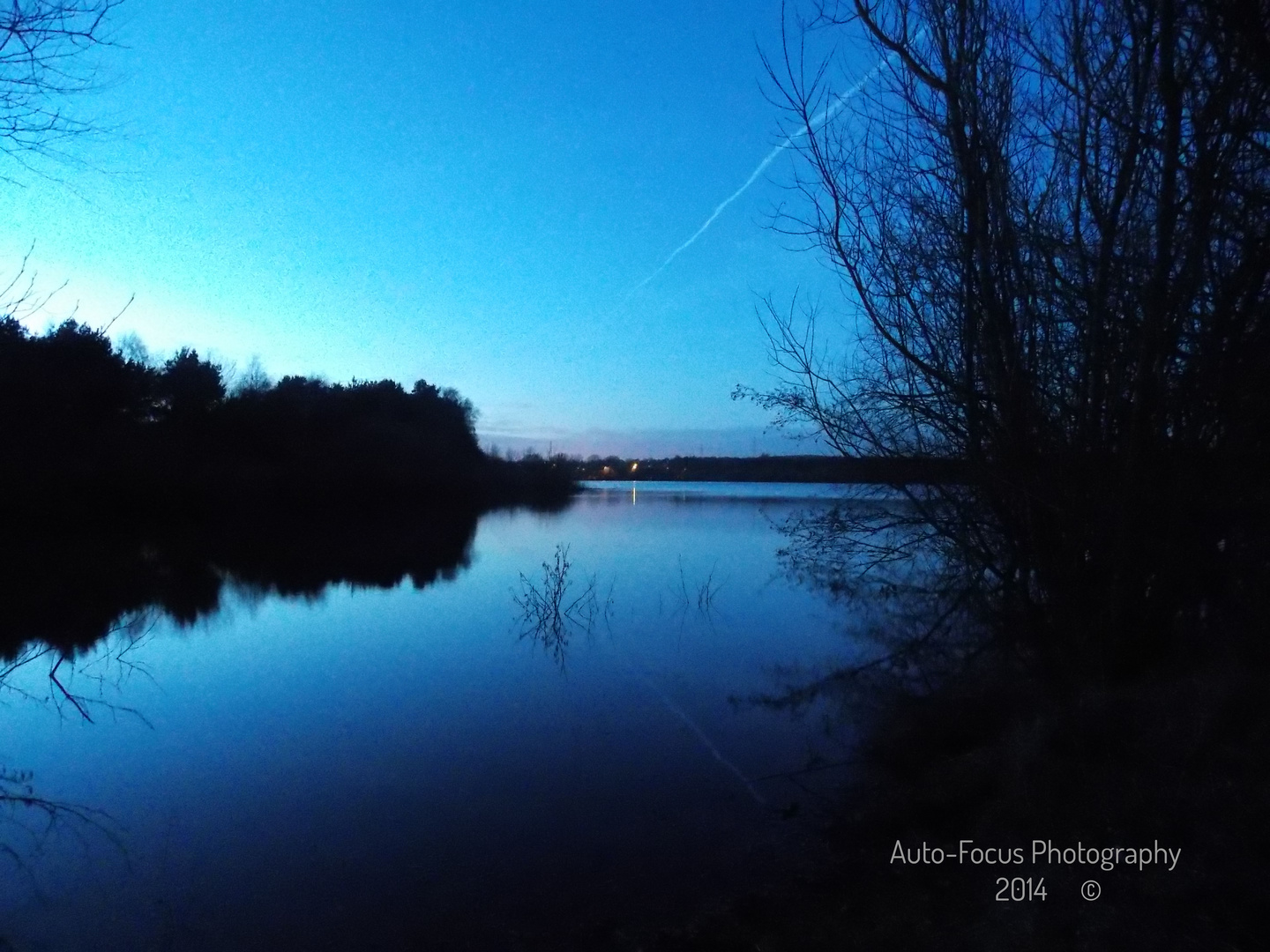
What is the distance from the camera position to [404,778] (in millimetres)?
7121

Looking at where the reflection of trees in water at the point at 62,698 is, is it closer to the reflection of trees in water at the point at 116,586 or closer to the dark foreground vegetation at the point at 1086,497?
the reflection of trees in water at the point at 116,586

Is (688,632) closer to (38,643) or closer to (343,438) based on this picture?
(38,643)

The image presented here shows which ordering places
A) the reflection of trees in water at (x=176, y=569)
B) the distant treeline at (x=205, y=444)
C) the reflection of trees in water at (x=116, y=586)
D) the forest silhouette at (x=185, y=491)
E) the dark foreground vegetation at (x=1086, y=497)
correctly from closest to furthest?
1. the dark foreground vegetation at (x=1086, y=497)
2. the reflection of trees in water at (x=116, y=586)
3. the reflection of trees in water at (x=176, y=569)
4. the forest silhouette at (x=185, y=491)
5. the distant treeline at (x=205, y=444)

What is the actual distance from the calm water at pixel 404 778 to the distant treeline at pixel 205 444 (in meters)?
3.72

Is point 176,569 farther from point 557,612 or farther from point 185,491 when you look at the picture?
point 185,491

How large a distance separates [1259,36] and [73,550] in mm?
27265

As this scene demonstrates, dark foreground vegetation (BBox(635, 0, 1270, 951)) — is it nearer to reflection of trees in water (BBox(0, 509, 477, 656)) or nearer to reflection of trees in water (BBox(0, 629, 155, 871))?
reflection of trees in water (BBox(0, 629, 155, 871))

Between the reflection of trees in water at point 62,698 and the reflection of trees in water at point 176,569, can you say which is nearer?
the reflection of trees in water at point 62,698

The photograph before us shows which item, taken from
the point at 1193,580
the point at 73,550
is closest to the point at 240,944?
the point at 1193,580

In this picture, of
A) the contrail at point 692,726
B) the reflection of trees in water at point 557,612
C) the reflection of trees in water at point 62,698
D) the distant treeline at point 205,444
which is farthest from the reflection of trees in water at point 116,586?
the contrail at point 692,726

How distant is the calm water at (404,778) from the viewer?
4875 mm

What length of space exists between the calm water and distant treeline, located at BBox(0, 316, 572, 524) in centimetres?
372

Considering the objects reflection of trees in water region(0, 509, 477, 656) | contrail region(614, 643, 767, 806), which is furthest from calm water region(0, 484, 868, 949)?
reflection of trees in water region(0, 509, 477, 656)

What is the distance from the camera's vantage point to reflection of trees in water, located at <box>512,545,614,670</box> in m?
13.1
